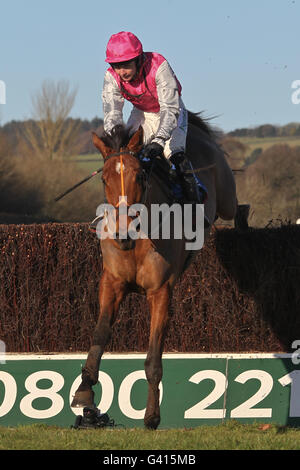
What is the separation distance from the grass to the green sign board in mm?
1444

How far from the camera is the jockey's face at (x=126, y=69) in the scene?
5.81m

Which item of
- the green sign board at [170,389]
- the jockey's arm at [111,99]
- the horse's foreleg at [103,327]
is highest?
the jockey's arm at [111,99]

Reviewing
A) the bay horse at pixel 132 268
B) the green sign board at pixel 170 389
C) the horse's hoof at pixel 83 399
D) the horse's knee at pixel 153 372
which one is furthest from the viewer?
the green sign board at pixel 170 389

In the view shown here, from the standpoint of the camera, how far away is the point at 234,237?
7859mm

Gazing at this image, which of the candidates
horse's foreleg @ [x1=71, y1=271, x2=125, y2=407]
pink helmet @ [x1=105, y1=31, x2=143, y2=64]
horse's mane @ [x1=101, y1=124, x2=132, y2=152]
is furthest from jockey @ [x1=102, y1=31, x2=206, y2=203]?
horse's foreleg @ [x1=71, y1=271, x2=125, y2=407]

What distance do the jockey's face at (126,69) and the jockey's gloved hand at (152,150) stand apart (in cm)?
64

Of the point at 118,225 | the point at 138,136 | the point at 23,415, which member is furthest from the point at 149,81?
the point at 23,415

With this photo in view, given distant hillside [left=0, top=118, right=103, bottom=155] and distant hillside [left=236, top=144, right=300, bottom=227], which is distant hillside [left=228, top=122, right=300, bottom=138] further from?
distant hillside [left=236, top=144, right=300, bottom=227]

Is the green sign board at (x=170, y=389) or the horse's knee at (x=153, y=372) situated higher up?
the horse's knee at (x=153, y=372)

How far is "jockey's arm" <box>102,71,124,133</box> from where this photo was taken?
236 inches

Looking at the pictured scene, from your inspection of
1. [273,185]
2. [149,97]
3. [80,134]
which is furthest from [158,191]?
[80,134]

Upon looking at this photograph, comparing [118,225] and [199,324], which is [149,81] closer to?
[118,225]

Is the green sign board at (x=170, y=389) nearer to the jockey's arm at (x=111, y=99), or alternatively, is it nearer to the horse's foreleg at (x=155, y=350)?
the horse's foreleg at (x=155, y=350)

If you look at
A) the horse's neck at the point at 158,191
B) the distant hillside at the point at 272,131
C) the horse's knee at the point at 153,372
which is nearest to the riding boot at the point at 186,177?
the horse's neck at the point at 158,191
